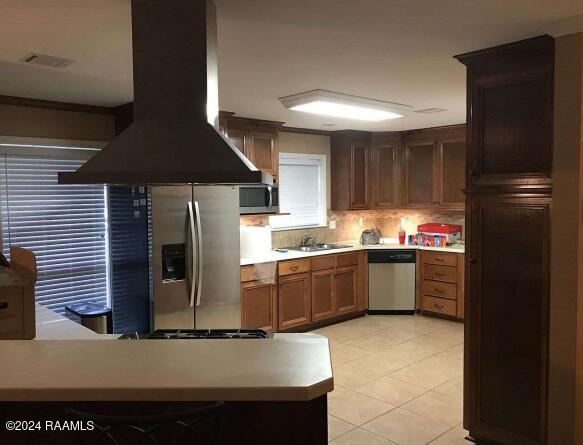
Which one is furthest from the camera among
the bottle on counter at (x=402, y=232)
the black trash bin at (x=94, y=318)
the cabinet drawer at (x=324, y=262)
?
the bottle on counter at (x=402, y=232)

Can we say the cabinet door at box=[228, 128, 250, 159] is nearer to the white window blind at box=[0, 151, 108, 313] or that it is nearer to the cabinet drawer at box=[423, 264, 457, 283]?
the white window blind at box=[0, 151, 108, 313]

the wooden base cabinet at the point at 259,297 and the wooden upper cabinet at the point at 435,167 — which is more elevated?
the wooden upper cabinet at the point at 435,167

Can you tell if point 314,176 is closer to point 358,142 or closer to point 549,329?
point 358,142

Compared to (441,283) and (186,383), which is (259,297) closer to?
(441,283)

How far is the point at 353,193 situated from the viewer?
20.9 feet

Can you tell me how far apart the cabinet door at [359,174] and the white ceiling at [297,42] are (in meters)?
2.29

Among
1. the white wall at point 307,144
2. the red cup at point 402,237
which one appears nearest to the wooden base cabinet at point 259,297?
the white wall at point 307,144

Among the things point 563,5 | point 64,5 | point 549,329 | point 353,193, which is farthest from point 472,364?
point 353,193

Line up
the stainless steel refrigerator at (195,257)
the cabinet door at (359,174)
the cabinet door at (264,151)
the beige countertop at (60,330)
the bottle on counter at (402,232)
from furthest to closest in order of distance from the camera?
the bottle on counter at (402,232)
the cabinet door at (359,174)
the cabinet door at (264,151)
the stainless steel refrigerator at (195,257)
the beige countertop at (60,330)

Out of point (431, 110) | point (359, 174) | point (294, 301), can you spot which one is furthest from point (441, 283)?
point (431, 110)

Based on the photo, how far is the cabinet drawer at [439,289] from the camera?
19.0 feet

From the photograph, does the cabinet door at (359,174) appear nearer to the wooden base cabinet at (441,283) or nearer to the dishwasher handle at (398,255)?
the dishwasher handle at (398,255)

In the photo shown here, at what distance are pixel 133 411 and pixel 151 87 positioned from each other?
1.27 meters

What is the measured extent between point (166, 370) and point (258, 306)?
345 cm
